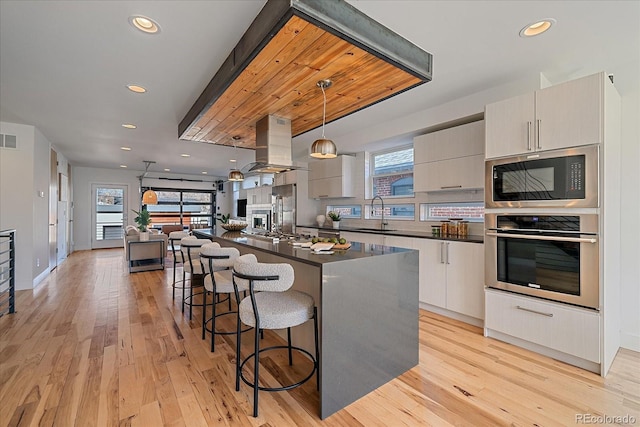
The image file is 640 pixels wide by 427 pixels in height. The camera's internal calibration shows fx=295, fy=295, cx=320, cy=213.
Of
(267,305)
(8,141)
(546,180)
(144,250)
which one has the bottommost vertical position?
(144,250)

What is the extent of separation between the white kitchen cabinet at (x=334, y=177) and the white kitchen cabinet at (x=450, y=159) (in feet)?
4.77

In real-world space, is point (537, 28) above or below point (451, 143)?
above

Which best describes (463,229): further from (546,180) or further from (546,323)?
(546,323)

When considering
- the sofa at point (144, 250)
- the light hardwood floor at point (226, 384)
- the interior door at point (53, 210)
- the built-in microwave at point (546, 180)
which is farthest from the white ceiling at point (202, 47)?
the sofa at point (144, 250)

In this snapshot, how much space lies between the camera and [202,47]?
237 cm

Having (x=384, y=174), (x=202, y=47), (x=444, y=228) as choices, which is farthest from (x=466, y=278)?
(x=202, y=47)

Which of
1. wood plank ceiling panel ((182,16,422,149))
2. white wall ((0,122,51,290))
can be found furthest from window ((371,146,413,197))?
white wall ((0,122,51,290))

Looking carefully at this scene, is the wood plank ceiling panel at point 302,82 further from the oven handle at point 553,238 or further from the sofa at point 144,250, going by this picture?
the sofa at point 144,250

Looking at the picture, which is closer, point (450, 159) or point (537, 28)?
point (537, 28)

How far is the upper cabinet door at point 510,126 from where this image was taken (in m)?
2.60

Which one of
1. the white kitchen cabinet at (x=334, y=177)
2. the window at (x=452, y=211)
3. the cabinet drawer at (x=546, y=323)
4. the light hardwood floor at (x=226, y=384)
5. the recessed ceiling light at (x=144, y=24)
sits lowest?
the light hardwood floor at (x=226, y=384)

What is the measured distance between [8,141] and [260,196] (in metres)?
4.73

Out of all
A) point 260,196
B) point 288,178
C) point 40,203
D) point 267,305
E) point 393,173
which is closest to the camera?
point 267,305

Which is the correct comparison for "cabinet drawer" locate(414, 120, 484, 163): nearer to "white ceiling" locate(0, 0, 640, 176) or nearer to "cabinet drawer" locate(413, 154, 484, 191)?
"cabinet drawer" locate(413, 154, 484, 191)
